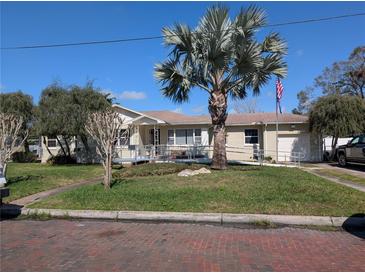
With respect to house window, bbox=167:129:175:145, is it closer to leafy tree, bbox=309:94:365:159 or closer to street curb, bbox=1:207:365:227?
leafy tree, bbox=309:94:365:159

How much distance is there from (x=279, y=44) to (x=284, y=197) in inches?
364

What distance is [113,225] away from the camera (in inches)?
336

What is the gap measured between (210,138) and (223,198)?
1801 centimetres

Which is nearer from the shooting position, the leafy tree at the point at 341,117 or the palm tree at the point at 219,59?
the palm tree at the point at 219,59

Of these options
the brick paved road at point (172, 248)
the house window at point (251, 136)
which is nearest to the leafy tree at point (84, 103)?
the house window at point (251, 136)

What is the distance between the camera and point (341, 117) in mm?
24406

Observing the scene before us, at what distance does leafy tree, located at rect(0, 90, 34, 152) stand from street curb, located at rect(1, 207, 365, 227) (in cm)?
2241

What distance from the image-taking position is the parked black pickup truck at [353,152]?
2005cm

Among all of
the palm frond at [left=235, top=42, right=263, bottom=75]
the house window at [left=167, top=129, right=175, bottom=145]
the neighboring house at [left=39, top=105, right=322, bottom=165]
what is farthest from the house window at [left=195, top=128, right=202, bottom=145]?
the palm frond at [left=235, top=42, right=263, bottom=75]

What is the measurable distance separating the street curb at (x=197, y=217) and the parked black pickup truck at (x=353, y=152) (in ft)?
42.9

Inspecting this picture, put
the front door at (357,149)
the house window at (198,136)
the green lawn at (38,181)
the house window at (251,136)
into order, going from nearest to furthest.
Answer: the green lawn at (38,181)
the front door at (357,149)
the house window at (198,136)
the house window at (251,136)

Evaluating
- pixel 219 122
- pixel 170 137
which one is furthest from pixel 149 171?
pixel 170 137

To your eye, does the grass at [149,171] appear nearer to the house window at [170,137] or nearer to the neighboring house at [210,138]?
the neighboring house at [210,138]

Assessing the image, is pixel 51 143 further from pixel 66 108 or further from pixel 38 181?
pixel 38 181
